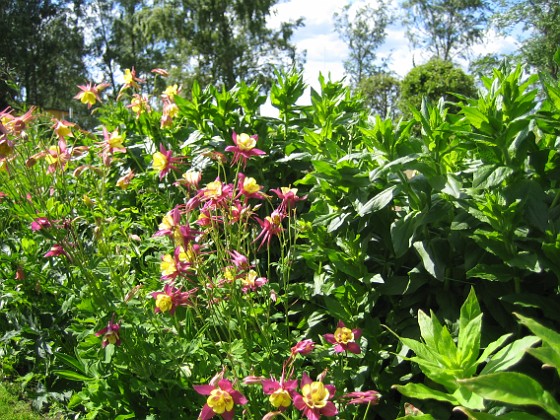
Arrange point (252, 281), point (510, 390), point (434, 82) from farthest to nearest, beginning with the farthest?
point (434, 82), point (252, 281), point (510, 390)

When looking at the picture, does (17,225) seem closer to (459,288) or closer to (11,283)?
(11,283)

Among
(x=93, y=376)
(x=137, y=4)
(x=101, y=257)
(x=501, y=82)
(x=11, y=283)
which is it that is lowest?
(x=93, y=376)

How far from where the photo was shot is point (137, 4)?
127ft

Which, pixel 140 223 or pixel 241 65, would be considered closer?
pixel 140 223

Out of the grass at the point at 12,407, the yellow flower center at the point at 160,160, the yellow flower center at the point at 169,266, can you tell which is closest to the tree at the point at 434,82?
the grass at the point at 12,407

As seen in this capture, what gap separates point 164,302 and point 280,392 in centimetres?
51

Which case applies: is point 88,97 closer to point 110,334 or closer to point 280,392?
point 110,334

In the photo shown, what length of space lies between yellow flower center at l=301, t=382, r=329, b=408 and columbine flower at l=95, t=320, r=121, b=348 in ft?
2.81

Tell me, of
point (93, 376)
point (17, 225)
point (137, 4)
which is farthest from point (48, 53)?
point (93, 376)

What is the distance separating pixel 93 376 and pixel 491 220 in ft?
5.57

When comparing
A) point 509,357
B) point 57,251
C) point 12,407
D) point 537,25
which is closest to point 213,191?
point 57,251

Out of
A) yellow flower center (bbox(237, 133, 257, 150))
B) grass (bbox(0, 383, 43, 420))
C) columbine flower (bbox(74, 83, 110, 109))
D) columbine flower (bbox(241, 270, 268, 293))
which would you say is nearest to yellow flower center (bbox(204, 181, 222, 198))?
yellow flower center (bbox(237, 133, 257, 150))

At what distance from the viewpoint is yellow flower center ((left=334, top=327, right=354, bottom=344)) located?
191 cm

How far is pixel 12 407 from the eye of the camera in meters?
3.14
